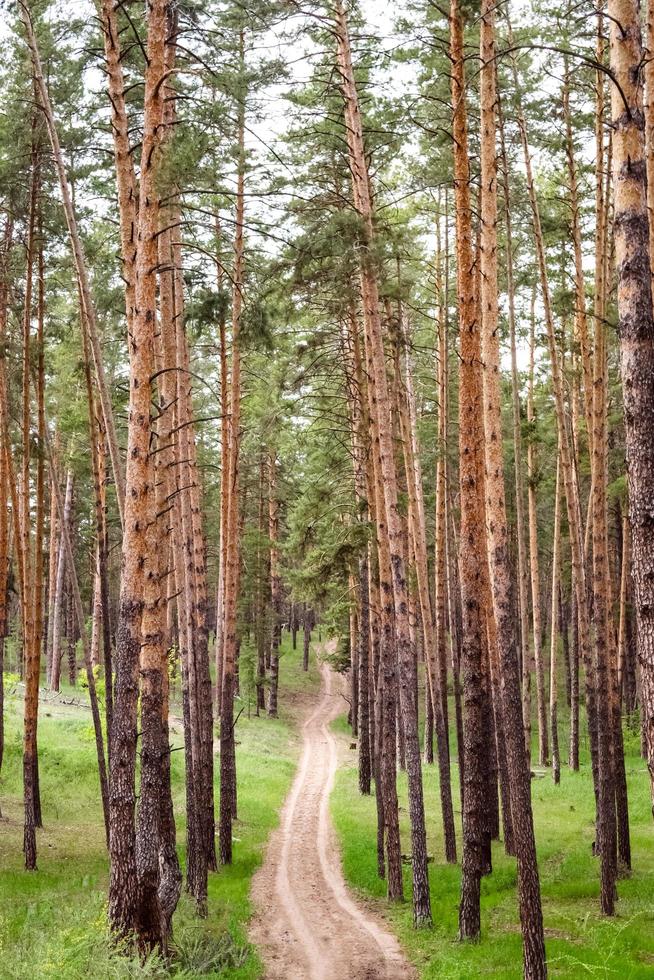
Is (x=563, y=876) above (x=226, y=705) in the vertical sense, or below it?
below

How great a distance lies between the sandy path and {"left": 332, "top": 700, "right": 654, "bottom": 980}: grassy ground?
1.19ft

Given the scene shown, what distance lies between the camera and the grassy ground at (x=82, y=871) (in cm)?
789

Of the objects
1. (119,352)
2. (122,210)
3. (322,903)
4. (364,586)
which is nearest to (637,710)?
(364,586)

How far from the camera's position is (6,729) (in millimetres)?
24547

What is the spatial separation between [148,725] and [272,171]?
11.0 metres

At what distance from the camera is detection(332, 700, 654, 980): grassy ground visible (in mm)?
9570

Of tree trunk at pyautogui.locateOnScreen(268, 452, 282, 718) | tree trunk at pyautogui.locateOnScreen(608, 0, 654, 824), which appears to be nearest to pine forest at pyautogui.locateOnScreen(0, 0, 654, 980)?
tree trunk at pyautogui.locateOnScreen(608, 0, 654, 824)

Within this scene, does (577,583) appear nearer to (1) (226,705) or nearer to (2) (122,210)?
(1) (226,705)

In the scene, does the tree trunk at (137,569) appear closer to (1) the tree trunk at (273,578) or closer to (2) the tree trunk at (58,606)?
(2) the tree trunk at (58,606)

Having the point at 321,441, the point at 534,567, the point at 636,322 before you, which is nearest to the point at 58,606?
the point at 321,441

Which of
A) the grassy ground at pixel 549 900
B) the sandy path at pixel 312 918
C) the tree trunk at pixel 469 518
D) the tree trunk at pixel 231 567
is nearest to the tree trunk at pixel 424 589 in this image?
the grassy ground at pixel 549 900

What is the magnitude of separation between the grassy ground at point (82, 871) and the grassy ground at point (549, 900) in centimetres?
236

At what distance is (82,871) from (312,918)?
14.5 feet

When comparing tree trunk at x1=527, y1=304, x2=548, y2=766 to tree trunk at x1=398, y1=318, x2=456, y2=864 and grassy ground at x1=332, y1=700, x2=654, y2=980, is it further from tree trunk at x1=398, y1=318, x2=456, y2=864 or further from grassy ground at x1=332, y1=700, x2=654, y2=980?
tree trunk at x1=398, y1=318, x2=456, y2=864
